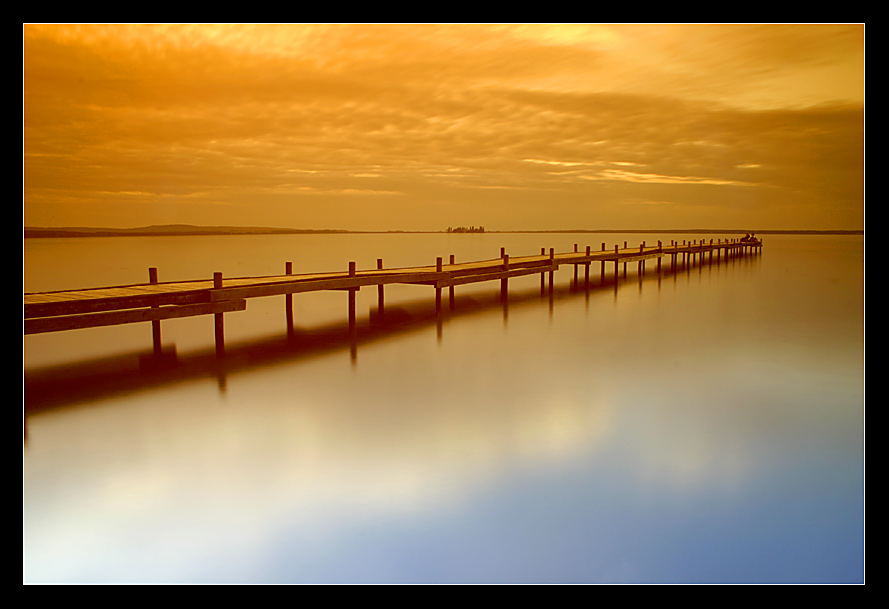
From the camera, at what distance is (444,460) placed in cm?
455

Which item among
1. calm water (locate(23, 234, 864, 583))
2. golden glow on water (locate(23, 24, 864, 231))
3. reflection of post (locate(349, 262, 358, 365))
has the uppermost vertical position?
golden glow on water (locate(23, 24, 864, 231))

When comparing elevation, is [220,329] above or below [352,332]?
above

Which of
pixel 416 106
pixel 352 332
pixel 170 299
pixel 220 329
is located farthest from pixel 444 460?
pixel 416 106

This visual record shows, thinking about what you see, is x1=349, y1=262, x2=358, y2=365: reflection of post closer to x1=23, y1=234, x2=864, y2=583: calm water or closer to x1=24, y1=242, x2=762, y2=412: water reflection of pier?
x1=24, y1=242, x2=762, y2=412: water reflection of pier

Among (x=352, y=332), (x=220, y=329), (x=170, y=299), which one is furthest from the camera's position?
(x=352, y=332)

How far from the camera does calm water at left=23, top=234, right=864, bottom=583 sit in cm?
319

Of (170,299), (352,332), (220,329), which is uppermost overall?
(170,299)

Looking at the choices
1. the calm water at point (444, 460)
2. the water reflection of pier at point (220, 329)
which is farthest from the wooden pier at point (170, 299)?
the calm water at point (444, 460)

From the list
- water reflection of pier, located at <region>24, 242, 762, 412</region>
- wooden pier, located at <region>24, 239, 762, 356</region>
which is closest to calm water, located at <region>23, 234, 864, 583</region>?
water reflection of pier, located at <region>24, 242, 762, 412</region>

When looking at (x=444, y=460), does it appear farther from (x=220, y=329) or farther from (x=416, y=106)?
(x=416, y=106)

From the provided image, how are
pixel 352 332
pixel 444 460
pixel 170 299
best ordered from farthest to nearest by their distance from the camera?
pixel 352 332, pixel 170 299, pixel 444 460
